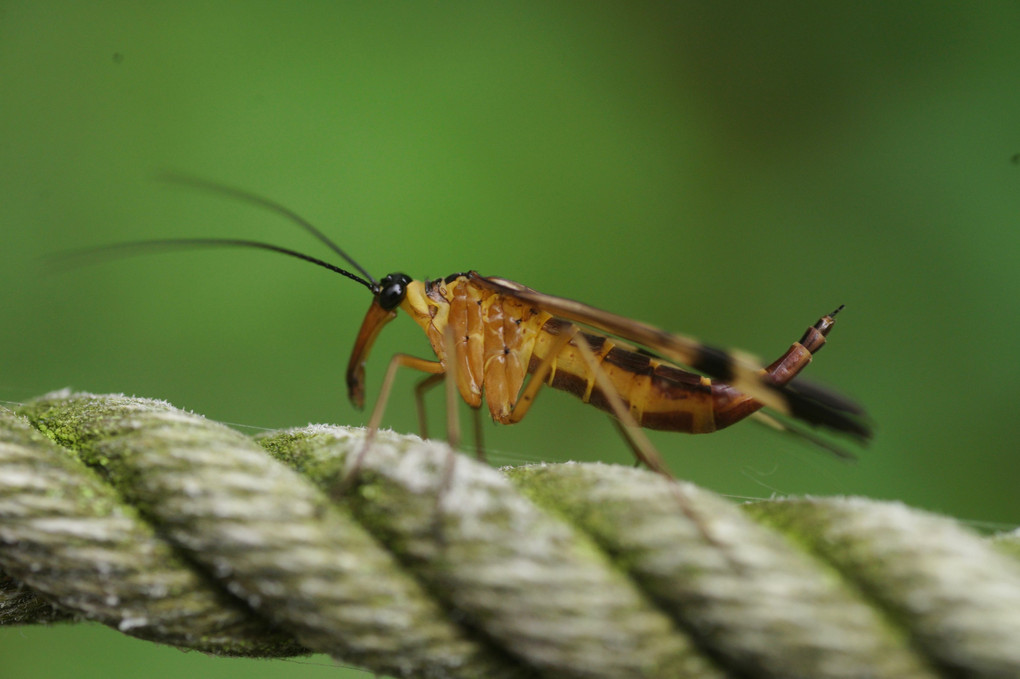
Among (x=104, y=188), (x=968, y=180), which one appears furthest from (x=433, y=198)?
(x=968, y=180)

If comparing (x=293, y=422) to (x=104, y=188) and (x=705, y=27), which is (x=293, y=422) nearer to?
(x=104, y=188)

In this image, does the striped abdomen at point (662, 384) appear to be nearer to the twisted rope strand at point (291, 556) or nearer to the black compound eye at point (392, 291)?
the black compound eye at point (392, 291)

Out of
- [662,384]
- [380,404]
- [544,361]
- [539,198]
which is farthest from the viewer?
[539,198]

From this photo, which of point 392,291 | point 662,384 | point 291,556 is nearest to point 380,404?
point 291,556

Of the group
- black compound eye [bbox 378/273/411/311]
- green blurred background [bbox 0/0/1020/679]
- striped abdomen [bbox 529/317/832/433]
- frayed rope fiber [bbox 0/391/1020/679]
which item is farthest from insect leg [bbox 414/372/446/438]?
frayed rope fiber [bbox 0/391/1020/679]

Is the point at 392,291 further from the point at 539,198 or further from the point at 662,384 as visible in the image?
the point at 539,198

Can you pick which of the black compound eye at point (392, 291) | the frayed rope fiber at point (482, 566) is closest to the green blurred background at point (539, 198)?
the black compound eye at point (392, 291)
